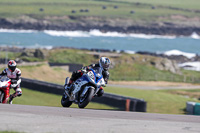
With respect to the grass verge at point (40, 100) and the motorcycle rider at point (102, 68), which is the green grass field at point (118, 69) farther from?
the motorcycle rider at point (102, 68)

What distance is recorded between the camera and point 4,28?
184125 mm

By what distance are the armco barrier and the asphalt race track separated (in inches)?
545

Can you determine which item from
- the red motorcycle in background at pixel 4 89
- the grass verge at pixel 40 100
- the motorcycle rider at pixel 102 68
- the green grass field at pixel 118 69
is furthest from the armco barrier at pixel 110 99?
the green grass field at pixel 118 69

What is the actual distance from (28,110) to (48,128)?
2973mm

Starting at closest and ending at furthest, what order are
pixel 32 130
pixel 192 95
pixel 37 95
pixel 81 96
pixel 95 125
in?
1. pixel 32 130
2. pixel 95 125
3. pixel 81 96
4. pixel 37 95
5. pixel 192 95

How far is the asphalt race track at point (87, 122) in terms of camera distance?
1022cm

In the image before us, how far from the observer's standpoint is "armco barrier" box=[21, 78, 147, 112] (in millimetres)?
27156

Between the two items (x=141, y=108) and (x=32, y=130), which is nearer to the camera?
(x=32, y=130)

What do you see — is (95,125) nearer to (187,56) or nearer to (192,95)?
(192,95)

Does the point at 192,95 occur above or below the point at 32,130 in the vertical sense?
below

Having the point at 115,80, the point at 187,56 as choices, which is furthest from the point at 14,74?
the point at 187,56

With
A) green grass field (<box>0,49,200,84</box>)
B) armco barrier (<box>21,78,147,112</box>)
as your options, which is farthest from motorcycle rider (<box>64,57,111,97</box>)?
green grass field (<box>0,49,200,84</box>)

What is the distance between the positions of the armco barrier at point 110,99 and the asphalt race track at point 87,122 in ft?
45.4

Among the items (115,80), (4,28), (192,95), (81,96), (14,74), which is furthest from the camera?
(4,28)
